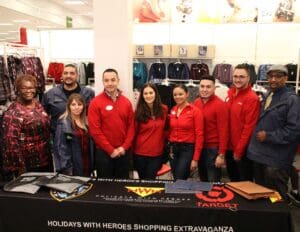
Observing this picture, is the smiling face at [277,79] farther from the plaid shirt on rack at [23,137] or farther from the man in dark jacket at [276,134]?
the plaid shirt on rack at [23,137]

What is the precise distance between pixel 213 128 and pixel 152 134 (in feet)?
1.86

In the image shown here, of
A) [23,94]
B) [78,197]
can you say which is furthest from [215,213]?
[23,94]

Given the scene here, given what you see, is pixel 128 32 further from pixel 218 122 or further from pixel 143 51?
pixel 143 51

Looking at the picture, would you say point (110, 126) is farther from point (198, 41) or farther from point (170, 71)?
point (198, 41)

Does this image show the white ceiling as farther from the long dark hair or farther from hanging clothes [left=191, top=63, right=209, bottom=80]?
the long dark hair

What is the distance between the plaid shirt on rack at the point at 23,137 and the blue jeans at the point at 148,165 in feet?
2.79

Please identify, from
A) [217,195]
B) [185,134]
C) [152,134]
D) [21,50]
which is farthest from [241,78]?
[21,50]

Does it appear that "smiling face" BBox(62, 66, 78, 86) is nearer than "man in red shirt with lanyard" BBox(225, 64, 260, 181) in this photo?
No

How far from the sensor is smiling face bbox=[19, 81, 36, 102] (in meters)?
2.82

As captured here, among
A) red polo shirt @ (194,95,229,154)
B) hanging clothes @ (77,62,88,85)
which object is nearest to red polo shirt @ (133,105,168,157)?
red polo shirt @ (194,95,229,154)

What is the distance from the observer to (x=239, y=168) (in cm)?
312

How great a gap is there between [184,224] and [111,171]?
1017mm

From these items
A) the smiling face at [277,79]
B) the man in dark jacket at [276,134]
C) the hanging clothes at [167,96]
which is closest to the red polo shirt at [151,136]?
Answer: the man in dark jacket at [276,134]

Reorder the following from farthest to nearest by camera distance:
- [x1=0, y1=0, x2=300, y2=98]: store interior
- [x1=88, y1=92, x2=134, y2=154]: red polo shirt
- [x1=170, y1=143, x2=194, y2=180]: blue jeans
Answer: [x1=0, y1=0, x2=300, y2=98]: store interior → [x1=170, y1=143, x2=194, y2=180]: blue jeans → [x1=88, y1=92, x2=134, y2=154]: red polo shirt
